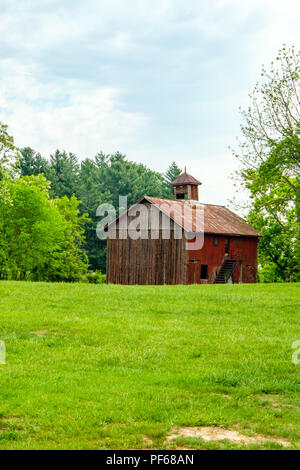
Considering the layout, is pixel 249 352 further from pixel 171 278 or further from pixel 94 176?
pixel 94 176

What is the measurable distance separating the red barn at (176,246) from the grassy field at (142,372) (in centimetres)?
2209

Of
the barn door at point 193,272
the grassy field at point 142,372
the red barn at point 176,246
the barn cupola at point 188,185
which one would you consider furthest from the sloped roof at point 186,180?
the grassy field at point 142,372

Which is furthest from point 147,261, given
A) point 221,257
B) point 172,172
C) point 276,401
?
point 172,172

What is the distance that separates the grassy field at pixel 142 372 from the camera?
820cm

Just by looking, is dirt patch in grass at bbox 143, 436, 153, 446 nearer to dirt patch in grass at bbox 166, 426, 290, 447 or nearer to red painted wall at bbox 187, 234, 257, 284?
dirt patch in grass at bbox 166, 426, 290, 447

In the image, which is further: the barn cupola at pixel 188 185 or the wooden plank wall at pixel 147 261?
the barn cupola at pixel 188 185

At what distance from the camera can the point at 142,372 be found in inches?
459

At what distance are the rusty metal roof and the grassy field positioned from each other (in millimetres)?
22999

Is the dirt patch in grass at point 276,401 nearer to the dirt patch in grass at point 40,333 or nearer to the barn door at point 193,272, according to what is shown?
the dirt patch in grass at point 40,333

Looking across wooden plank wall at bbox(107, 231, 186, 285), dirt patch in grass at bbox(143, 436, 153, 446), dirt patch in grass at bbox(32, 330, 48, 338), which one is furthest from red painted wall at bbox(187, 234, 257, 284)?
dirt patch in grass at bbox(143, 436, 153, 446)

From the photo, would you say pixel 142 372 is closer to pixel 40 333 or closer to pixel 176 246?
pixel 40 333

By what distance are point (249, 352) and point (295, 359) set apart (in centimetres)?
118

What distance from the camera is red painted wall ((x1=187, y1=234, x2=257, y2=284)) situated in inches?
1738

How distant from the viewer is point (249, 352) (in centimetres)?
1366
